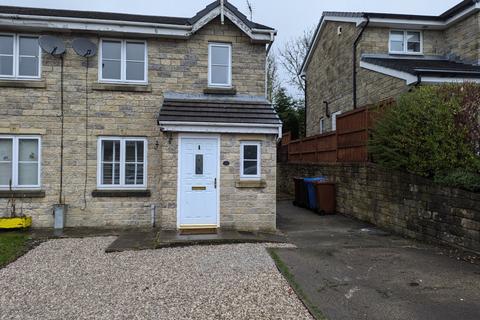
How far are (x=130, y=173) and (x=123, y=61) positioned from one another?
3012 millimetres

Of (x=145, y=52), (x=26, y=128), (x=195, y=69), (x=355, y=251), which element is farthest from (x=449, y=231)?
(x=26, y=128)

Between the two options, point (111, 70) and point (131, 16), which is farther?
point (131, 16)

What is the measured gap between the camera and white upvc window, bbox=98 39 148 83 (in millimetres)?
10242

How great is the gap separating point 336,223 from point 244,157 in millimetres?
3566

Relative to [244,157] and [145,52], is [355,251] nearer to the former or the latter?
[244,157]

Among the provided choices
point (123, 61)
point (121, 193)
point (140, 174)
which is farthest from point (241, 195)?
point (123, 61)

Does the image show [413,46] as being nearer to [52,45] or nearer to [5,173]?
[52,45]

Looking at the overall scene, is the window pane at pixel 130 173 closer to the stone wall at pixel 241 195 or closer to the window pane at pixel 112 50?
the stone wall at pixel 241 195

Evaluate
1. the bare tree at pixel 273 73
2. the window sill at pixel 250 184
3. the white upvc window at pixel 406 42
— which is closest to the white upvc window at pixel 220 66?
the window sill at pixel 250 184

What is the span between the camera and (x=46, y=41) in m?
9.71

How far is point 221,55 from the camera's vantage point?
34.9 feet

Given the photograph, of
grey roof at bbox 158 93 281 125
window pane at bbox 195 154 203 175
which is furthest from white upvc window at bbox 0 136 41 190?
window pane at bbox 195 154 203 175

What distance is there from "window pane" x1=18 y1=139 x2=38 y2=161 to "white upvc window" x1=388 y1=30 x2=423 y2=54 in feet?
44.2

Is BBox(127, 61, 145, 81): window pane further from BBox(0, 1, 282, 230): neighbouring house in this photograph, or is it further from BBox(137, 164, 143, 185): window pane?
BBox(137, 164, 143, 185): window pane
